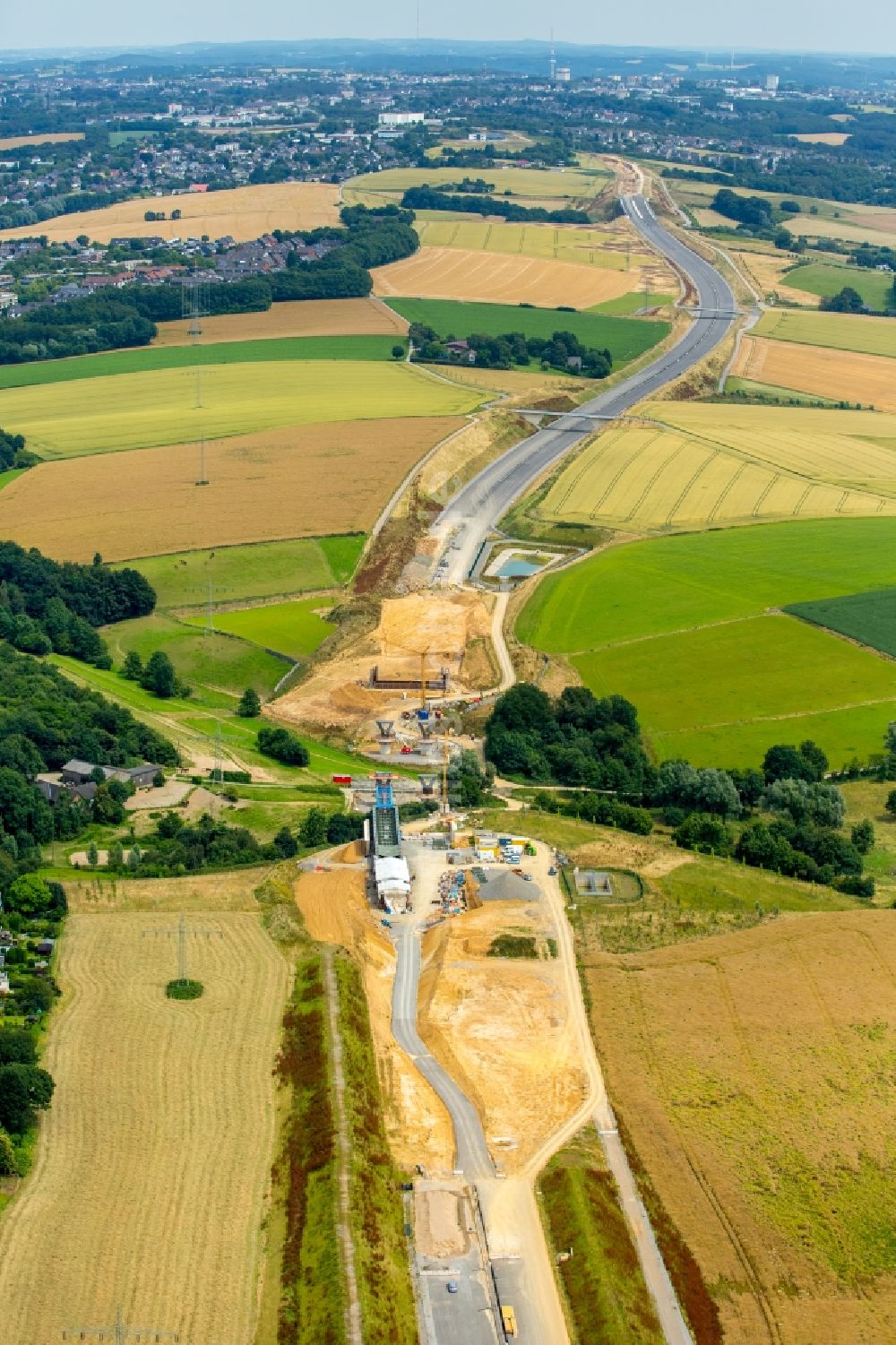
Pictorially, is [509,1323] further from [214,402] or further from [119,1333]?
[214,402]

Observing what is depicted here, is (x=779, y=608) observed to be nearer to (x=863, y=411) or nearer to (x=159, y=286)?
(x=863, y=411)

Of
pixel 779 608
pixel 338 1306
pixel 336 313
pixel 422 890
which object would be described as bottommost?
pixel 338 1306

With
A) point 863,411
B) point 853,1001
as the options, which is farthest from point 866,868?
point 863,411

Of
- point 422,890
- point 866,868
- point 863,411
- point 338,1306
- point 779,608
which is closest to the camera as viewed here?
point 338,1306

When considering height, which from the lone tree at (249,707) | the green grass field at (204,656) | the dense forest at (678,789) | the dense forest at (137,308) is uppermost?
the dense forest at (137,308)

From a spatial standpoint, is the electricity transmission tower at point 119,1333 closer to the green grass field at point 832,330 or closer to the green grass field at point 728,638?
the green grass field at point 728,638

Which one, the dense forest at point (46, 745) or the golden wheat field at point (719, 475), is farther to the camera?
the golden wheat field at point (719, 475)

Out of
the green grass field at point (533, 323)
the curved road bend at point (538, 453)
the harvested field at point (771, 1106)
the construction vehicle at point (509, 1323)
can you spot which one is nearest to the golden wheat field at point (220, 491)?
the curved road bend at point (538, 453)

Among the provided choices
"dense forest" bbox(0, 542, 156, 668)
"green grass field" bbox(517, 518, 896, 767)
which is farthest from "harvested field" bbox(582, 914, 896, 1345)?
"dense forest" bbox(0, 542, 156, 668)
